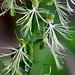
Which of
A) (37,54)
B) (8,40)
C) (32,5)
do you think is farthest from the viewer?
(8,40)

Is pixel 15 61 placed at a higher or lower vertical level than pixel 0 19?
lower

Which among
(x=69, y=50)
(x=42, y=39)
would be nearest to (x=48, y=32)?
(x=42, y=39)

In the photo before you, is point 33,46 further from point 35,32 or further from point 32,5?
point 32,5

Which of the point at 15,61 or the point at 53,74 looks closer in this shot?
the point at 15,61

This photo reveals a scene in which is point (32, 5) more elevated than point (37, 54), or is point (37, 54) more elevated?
point (32, 5)

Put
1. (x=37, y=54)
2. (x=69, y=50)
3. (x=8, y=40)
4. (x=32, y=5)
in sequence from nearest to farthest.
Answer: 1. (x=32, y=5)
2. (x=37, y=54)
3. (x=69, y=50)
4. (x=8, y=40)

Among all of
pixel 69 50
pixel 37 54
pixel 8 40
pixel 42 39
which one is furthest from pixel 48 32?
pixel 8 40

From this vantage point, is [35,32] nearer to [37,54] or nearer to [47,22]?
[47,22]

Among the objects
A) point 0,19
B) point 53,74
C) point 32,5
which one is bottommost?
point 53,74

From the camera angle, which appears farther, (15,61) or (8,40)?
(8,40)
